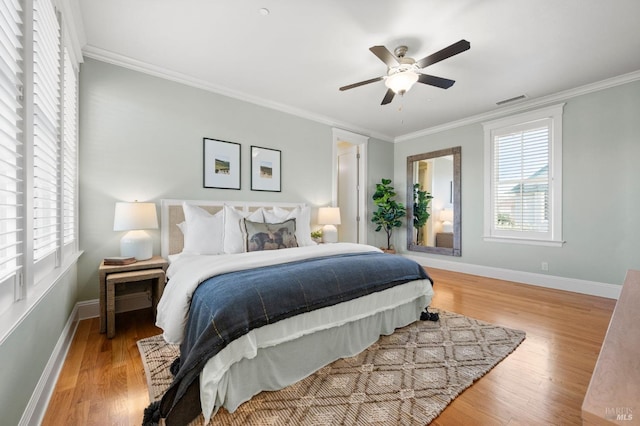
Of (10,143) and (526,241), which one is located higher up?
(10,143)

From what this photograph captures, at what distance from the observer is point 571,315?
292cm

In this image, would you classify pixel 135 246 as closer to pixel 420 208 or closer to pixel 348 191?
pixel 348 191

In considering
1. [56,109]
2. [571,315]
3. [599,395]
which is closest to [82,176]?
[56,109]

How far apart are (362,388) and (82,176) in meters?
3.20

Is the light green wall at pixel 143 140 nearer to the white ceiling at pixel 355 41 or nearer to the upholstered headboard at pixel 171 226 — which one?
the upholstered headboard at pixel 171 226

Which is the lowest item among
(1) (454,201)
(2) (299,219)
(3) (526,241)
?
(3) (526,241)

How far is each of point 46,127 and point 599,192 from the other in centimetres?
569

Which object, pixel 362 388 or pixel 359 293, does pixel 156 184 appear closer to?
pixel 359 293

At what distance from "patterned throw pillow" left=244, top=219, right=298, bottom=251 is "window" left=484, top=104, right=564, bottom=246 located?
3.53m

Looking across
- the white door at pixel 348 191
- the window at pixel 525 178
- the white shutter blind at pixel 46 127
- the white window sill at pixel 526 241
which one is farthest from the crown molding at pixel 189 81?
the white window sill at pixel 526 241

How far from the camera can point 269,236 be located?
9.30 feet

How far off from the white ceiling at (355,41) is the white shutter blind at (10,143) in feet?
4.42

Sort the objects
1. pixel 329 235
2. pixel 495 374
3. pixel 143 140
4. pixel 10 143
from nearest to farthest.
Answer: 1. pixel 10 143
2. pixel 495 374
3. pixel 143 140
4. pixel 329 235

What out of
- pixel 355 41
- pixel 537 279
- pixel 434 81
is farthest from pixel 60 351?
pixel 537 279
